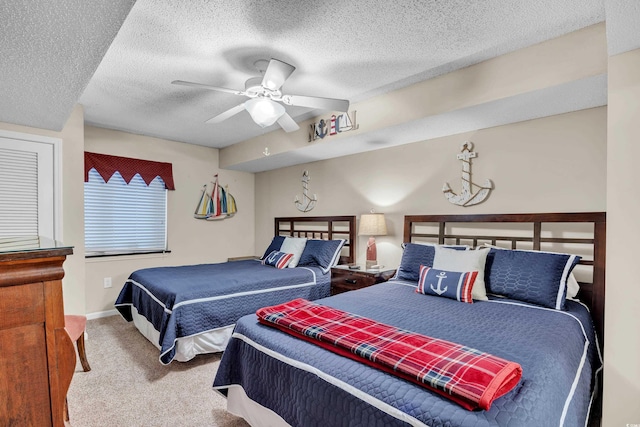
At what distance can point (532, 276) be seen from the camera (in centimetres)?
231

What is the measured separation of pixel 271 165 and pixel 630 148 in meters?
4.03

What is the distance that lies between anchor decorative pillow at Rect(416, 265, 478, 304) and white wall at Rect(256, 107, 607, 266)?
0.88 m

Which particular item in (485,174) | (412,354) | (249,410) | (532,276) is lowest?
(249,410)

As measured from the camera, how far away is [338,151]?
402 cm

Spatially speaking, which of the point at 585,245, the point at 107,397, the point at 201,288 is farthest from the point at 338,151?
the point at 107,397

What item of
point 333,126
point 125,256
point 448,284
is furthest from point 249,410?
point 125,256

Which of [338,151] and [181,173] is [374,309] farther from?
[181,173]

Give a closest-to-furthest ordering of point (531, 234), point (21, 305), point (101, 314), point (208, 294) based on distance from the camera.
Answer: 1. point (21, 305)
2. point (531, 234)
3. point (208, 294)
4. point (101, 314)

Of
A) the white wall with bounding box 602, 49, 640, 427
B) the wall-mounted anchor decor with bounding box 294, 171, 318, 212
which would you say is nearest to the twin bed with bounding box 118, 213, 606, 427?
the white wall with bounding box 602, 49, 640, 427

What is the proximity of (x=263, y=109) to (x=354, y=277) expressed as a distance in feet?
6.35

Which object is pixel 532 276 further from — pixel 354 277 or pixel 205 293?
pixel 205 293

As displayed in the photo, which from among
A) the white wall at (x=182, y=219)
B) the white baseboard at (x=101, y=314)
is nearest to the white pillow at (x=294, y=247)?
the white wall at (x=182, y=219)

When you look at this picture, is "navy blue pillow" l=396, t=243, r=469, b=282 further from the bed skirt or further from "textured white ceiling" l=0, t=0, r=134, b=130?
"textured white ceiling" l=0, t=0, r=134, b=130

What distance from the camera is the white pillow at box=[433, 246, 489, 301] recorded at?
95.8 inches
